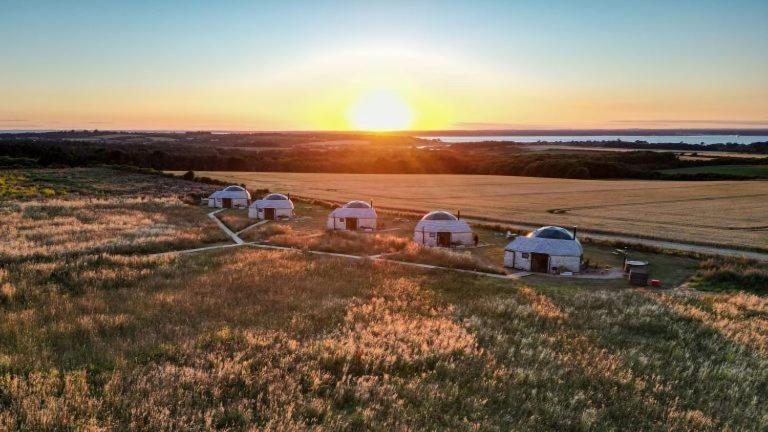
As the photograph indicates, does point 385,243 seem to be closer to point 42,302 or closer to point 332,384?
point 42,302

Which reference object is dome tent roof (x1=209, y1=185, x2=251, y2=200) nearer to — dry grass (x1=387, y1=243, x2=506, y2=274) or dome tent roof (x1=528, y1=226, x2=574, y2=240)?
dry grass (x1=387, y1=243, x2=506, y2=274)

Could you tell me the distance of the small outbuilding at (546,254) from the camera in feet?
121

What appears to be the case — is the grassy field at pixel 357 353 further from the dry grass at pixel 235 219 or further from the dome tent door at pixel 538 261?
the dry grass at pixel 235 219

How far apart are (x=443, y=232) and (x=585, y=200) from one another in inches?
1701

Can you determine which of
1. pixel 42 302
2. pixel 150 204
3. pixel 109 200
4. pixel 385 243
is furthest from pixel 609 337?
pixel 109 200

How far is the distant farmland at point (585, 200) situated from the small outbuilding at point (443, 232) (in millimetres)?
16477

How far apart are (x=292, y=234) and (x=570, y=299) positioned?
26.5 metres

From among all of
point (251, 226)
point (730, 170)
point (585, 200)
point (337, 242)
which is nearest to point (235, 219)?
point (251, 226)

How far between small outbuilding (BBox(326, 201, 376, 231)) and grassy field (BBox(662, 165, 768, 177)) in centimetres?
9435

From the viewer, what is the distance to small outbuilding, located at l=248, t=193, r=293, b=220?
60.9m

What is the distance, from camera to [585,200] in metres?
81.2

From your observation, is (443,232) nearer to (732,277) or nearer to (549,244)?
(549,244)

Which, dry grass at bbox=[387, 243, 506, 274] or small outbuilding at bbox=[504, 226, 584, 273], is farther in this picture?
small outbuilding at bbox=[504, 226, 584, 273]

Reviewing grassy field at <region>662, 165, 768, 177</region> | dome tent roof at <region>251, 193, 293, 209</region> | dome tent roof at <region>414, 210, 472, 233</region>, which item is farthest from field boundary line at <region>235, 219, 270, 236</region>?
grassy field at <region>662, 165, 768, 177</region>
